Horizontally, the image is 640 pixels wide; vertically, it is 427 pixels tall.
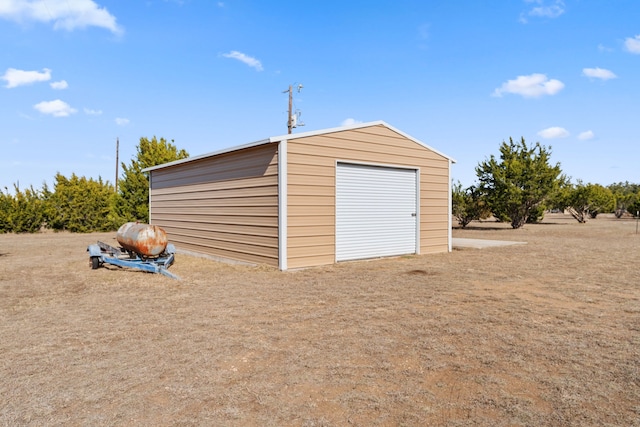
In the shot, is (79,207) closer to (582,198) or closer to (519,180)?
(519,180)

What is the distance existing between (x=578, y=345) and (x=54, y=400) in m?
4.62

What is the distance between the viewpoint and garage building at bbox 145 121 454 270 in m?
8.81

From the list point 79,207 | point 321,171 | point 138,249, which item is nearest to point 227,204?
point 138,249

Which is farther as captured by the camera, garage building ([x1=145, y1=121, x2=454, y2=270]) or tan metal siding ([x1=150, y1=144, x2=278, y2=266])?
tan metal siding ([x1=150, y1=144, x2=278, y2=266])

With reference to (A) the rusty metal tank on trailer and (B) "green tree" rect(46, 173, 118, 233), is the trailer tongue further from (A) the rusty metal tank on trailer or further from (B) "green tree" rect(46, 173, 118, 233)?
(B) "green tree" rect(46, 173, 118, 233)

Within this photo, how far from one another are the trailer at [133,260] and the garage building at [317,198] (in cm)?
172

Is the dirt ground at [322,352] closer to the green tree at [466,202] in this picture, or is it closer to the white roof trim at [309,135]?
the white roof trim at [309,135]

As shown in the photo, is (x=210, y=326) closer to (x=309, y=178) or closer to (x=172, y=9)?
(x=309, y=178)

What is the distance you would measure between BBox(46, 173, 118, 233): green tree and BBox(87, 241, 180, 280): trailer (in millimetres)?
13304

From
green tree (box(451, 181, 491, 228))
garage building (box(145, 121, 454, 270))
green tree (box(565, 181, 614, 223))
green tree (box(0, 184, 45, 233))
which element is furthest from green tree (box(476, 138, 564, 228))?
green tree (box(0, 184, 45, 233))

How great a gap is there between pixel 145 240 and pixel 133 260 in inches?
31.3

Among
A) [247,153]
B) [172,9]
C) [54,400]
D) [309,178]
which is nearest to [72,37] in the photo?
[172,9]

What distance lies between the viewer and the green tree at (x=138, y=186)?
62.9ft

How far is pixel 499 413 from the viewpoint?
2553mm
